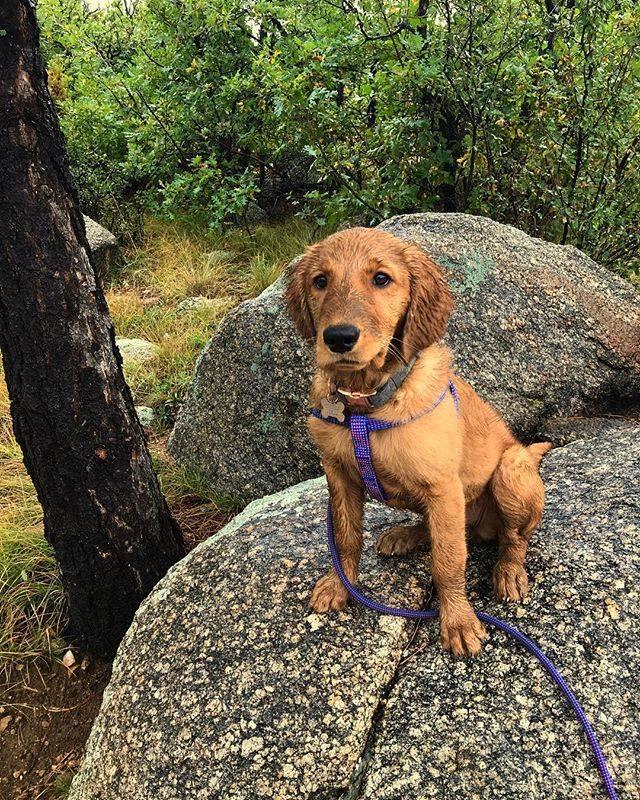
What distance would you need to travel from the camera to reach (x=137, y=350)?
6414 millimetres

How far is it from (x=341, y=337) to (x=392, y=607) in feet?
3.73

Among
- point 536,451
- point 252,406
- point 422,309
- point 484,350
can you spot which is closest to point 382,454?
point 422,309

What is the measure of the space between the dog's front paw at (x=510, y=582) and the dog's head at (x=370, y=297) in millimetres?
910

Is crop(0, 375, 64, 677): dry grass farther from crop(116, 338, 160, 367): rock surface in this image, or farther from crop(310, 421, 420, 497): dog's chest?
crop(310, 421, 420, 497): dog's chest

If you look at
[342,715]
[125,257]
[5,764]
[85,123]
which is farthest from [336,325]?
[85,123]

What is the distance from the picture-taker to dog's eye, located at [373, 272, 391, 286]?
2237 mm

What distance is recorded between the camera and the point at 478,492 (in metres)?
2.62

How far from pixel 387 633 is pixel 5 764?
2.26 meters

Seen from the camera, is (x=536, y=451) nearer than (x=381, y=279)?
No

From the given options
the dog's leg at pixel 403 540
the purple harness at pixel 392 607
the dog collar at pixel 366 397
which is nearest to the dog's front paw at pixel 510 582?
the purple harness at pixel 392 607

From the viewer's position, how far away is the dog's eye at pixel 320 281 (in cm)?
228

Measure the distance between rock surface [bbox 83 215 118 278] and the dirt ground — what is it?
5.85 metres

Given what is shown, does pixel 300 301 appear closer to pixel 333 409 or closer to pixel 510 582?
pixel 333 409

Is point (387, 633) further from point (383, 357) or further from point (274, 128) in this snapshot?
point (274, 128)
